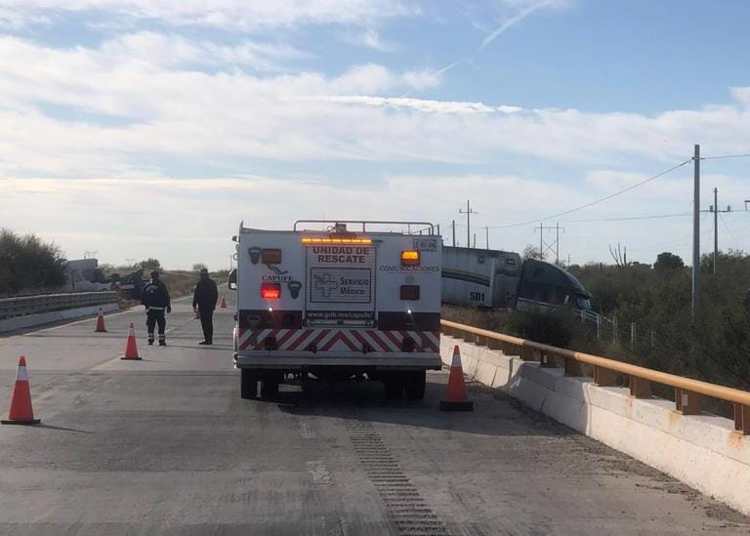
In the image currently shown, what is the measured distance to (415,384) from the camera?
49.2 feet

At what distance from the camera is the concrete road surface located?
7.44 m

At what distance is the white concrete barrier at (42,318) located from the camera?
105 feet

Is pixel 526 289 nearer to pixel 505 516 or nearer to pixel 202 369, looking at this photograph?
pixel 202 369

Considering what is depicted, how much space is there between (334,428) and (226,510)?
449 centimetres

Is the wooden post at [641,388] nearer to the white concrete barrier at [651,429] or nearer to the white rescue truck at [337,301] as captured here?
the white concrete barrier at [651,429]

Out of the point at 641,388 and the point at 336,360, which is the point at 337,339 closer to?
the point at 336,360

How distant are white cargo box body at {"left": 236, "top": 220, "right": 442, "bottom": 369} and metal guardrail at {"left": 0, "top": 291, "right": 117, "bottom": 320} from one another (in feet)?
66.7

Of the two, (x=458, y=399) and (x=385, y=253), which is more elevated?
(x=385, y=253)

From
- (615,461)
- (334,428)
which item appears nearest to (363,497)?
(615,461)

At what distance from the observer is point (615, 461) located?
1005 centimetres

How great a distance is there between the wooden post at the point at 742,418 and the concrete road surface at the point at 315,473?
665mm

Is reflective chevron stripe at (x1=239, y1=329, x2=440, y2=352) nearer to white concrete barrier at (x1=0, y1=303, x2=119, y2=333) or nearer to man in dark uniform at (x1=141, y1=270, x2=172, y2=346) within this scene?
man in dark uniform at (x1=141, y1=270, x2=172, y2=346)

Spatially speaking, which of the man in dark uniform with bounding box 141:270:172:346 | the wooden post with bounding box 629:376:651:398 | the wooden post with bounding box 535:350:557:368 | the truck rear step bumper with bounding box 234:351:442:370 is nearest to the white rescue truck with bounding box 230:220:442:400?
the truck rear step bumper with bounding box 234:351:442:370

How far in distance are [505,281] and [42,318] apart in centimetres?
2347
